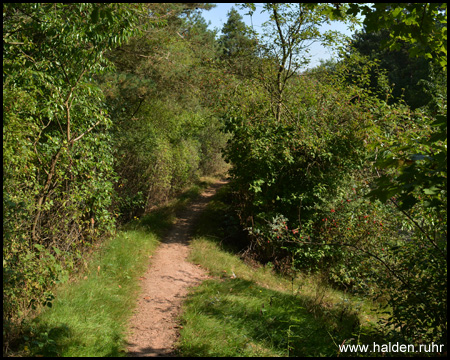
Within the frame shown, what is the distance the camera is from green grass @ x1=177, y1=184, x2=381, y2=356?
192 inches

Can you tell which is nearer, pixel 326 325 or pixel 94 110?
pixel 326 325

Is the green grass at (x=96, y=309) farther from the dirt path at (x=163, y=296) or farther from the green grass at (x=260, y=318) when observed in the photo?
the green grass at (x=260, y=318)

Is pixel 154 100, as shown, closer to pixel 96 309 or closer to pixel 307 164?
pixel 307 164

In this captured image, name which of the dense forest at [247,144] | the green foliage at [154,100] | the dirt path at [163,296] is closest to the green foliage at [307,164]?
the dense forest at [247,144]

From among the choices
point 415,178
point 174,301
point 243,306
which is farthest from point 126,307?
point 415,178

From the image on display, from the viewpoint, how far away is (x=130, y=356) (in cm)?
476

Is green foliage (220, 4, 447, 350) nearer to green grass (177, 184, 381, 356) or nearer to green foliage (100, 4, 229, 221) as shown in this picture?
green grass (177, 184, 381, 356)

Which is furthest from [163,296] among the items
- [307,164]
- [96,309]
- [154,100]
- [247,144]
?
[154,100]

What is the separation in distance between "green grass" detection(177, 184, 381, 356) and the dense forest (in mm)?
651

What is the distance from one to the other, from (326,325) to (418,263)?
7.02 feet

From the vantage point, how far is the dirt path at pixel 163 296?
5.22m

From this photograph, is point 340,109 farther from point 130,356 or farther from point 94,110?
point 130,356

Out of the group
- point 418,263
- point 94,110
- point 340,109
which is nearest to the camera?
point 418,263

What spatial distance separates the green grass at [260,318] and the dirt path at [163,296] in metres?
0.25
